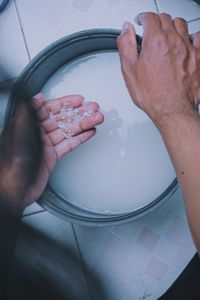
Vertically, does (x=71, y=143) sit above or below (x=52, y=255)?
above

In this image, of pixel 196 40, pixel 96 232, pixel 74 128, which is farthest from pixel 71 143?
pixel 196 40

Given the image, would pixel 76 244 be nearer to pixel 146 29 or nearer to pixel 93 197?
pixel 93 197

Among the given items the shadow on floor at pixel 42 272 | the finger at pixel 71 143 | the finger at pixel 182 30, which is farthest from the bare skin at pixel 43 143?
the finger at pixel 182 30

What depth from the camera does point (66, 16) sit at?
0.77 meters

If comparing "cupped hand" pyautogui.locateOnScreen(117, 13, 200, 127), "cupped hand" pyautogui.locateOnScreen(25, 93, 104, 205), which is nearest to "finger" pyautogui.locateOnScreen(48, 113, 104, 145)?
"cupped hand" pyautogui.locateOnScreen(25, 93, 104, 205)

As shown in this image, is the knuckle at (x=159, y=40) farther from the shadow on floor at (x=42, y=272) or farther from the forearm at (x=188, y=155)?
the shadow on floor at (x=42, y=272)

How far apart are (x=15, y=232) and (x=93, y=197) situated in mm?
317

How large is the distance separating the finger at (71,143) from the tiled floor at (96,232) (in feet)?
0.40

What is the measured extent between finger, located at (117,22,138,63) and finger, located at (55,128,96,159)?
0.55 ft

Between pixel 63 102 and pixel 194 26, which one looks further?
pixel 194 26

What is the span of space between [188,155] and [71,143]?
9.7 inches

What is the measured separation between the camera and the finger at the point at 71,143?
2.34 ft

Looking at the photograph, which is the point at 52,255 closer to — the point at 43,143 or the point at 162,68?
the point at 43,143

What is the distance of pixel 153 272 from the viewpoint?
762 millimetres
